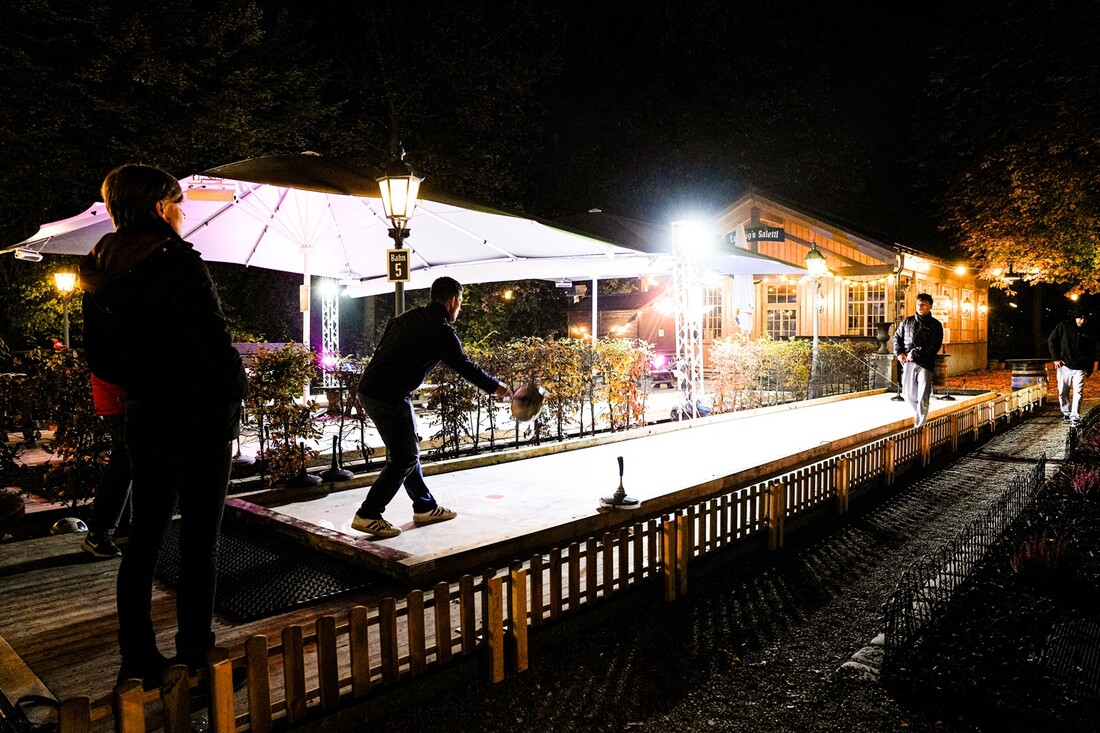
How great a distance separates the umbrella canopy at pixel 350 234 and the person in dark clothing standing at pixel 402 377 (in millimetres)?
2571

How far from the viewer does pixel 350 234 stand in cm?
1088

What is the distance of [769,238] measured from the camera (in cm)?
1866

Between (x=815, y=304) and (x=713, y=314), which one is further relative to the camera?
(x=713, y=314)

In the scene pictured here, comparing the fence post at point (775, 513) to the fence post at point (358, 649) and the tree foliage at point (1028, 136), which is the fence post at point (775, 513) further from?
the tree foliage at point (1028, 136)

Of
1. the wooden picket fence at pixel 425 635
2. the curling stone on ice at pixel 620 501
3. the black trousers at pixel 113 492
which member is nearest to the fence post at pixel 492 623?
the wooden picket fence at pixel 425 635

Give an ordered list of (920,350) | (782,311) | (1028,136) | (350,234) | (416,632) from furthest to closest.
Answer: (782,311), (1028,136), (350,234), (920,350), (416,632)

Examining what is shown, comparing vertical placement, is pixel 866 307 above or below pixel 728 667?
above

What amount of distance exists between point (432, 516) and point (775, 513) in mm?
2852

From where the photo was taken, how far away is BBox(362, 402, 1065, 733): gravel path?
3.11 m

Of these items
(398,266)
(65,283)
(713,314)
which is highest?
(65,283)

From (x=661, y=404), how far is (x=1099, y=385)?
1584 centimetres

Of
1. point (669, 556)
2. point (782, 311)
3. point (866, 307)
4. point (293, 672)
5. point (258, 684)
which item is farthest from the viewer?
point (782, 311)

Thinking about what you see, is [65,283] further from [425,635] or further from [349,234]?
[425,635]

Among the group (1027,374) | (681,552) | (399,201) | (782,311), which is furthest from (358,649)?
(782,311)
